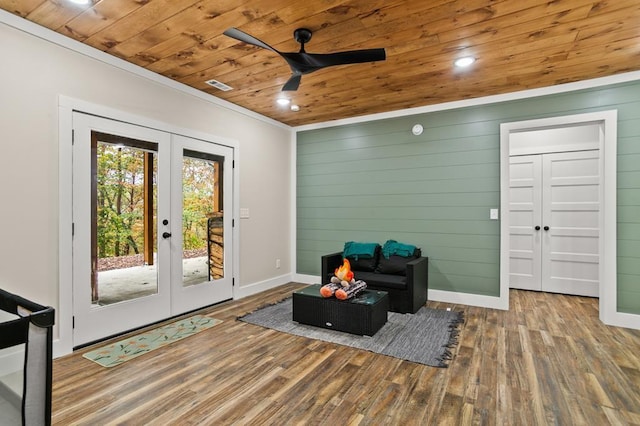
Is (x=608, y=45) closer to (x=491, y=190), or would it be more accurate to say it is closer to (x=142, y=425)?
(x=491, y=190)

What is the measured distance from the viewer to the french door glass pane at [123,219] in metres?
3.11

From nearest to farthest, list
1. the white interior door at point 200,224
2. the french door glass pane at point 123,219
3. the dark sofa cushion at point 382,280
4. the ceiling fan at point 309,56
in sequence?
the ceiling fan at point 309,56 < the french door glass pane at point 123,219 < the white interior door at point 200,224 < the dark sofa cushion at point 382,280

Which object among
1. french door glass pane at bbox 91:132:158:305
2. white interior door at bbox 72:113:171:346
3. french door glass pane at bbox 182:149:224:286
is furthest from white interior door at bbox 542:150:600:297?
french door glass pane at bbox 91:132:158:305

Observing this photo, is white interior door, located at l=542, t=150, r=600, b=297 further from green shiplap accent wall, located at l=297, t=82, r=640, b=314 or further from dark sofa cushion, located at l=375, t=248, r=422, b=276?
dark sofa cushion, located at l=375, t=248, r=422, b=276

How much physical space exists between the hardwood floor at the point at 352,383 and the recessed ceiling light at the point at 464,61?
2699 mm

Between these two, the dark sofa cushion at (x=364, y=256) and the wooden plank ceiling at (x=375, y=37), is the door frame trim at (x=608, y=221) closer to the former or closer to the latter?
the wooden plank ceiling at (x=375, y=37)

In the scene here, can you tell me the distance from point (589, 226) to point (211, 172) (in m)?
5.38

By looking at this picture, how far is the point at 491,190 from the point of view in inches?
167

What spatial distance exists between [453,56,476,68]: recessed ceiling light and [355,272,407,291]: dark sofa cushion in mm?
2406

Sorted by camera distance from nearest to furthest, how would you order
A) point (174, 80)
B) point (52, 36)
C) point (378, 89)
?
1. point (52, 36)
2. point (174, 80)
3. point (378, 89)

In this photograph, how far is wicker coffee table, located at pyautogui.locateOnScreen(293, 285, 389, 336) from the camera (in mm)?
3203

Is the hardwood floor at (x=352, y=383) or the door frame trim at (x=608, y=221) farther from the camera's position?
the door frame trim at (x=608, y=221)

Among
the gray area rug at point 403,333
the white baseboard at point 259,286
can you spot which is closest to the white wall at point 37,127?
the gray area rug at point 403,333

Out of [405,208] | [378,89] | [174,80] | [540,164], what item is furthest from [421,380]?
[540,164]
